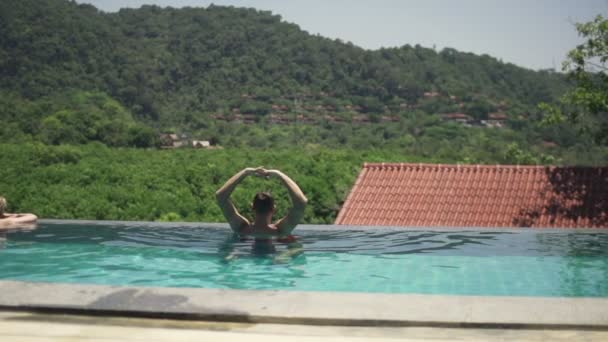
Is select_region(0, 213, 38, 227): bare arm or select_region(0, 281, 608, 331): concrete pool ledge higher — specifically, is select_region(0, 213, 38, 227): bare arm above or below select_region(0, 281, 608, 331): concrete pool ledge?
below

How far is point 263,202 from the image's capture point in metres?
7.42

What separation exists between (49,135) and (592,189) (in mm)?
30893

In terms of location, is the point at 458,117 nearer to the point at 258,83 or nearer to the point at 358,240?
the point at 258,83

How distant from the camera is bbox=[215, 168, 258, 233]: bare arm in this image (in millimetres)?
7234

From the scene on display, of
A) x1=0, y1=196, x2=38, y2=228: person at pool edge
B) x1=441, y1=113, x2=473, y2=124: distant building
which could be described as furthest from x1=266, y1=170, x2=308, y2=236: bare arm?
x1=441, y1=113, x2=473, y2=124: distant building

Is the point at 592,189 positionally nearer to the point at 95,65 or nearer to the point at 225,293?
the point at 225,293

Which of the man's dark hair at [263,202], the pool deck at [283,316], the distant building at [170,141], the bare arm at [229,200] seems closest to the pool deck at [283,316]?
the pool deck at [283,316]

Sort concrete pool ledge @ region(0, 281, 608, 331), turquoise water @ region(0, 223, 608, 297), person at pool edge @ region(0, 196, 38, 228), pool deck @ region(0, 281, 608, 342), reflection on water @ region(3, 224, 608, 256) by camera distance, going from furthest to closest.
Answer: person at pool edge @ region(0, 196, 38, 228)
reflection on water @ region(3, 224, 608, 256)
turquoise water @ region(0, 223, 608, 297)
concrete pool ledge @ region(0, 281, 608, 331)
pool deck @ region(0, 281, 608, 342)

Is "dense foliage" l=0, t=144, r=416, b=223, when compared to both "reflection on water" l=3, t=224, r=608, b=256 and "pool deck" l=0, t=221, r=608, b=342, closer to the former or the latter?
"reflection on water" l=3, t=224, r=608, b=256

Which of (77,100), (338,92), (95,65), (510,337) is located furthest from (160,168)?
(338,92)

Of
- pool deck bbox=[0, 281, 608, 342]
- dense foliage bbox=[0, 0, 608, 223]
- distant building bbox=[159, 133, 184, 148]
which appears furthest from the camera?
distant building bbox=[159, 133, 184, 148]

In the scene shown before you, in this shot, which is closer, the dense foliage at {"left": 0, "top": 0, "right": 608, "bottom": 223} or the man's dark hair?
the man's dark hair

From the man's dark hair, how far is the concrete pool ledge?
3412 millimetres

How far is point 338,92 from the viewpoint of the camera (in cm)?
7325
